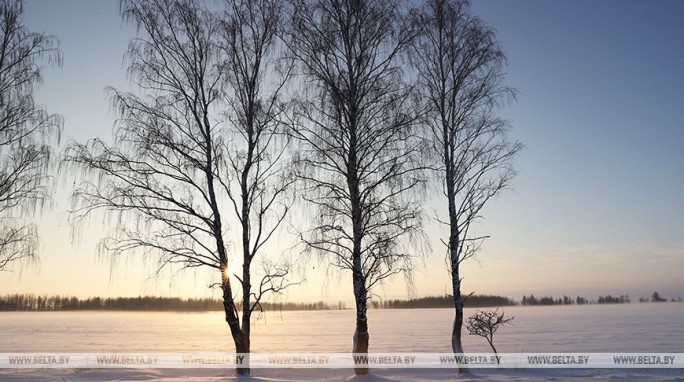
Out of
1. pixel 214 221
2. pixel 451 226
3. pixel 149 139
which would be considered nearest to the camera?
pixel 149 139

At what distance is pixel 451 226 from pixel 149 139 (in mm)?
8751

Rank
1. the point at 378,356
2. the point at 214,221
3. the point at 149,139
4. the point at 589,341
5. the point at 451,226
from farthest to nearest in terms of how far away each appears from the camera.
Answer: the point at 589,341 → the point at 378,356 → the point at 451,226 → the point at 214,221 → the point at 149,139

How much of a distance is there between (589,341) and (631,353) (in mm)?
6142

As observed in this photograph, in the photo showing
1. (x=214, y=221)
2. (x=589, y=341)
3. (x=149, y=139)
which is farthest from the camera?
(x=589, y=341)

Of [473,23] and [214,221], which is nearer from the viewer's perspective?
[214,221]

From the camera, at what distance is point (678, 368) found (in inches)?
590

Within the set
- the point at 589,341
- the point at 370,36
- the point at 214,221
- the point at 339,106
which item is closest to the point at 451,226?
the point at 339,106

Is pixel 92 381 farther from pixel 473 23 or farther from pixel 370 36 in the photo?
pixel 473 23

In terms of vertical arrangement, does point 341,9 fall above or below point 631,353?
above

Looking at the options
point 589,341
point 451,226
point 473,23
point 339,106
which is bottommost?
point 589,341

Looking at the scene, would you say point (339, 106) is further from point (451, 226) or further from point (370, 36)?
point (451, 226)

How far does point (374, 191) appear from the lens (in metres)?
12.3

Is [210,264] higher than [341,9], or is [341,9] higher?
[341,9]

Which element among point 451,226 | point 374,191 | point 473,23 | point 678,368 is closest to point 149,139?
A: point 374,191
